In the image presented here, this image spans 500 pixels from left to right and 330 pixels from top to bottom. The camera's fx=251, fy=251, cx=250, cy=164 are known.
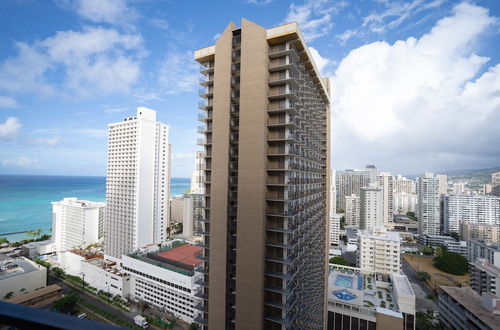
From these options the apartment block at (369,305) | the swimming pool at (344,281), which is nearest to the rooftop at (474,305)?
the apartment block at (369,305)

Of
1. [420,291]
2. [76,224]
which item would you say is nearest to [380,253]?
[420,291]

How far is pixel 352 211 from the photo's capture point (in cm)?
6688

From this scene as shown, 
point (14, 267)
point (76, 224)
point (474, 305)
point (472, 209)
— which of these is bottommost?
point (474, 305)

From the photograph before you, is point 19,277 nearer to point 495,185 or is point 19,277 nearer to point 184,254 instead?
point 184,254

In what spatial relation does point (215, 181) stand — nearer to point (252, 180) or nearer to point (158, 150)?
point (252, 180)

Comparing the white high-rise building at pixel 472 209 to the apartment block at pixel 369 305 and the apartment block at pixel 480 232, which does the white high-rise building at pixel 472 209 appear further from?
the apartment block at pixel 369 305

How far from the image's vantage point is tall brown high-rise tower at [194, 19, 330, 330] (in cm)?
1035

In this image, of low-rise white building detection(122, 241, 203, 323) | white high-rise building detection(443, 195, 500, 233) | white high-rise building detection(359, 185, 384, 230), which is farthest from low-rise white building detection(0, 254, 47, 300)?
white high-rise building detection(443, 195, 500, 233)

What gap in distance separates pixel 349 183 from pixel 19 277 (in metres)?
77.3

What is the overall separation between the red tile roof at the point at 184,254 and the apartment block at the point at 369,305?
44.5 ft

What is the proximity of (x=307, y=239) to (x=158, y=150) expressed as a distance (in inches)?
1073

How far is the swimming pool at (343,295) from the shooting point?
72.9 feet

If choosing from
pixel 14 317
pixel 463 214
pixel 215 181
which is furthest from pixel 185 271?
pixel 463 214

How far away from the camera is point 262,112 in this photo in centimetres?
1032
